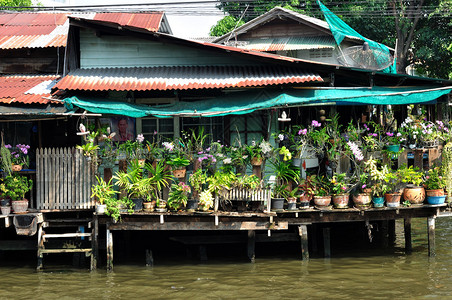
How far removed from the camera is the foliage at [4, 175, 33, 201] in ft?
40.7

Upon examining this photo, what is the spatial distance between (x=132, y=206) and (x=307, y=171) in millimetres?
4432

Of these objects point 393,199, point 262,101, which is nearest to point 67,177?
point 262,101

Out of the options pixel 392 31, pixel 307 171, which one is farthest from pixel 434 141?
pixel 392 31

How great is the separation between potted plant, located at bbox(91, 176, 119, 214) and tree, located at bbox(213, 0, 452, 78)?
20.0 meters

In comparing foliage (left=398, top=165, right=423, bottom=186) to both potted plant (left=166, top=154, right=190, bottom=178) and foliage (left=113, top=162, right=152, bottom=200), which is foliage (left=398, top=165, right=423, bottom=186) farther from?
foliage (left=113, top=162, right=152, bottom=200)

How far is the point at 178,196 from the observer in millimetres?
12469

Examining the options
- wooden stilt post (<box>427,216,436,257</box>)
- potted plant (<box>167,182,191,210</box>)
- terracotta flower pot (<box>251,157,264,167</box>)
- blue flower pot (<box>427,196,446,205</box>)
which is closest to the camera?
potted plant (<box>167,182,191,210</box>)

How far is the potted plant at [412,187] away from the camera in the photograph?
41.5 feet

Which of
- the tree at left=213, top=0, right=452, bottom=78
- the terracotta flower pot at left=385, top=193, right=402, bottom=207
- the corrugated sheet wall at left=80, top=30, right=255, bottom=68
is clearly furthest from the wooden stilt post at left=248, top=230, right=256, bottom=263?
the tree at left=213, top=0, right=452, bottom=78

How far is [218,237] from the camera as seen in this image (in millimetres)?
13438

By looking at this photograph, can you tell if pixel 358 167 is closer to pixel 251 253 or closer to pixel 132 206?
pixel 251 253

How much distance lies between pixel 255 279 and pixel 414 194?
4.11m

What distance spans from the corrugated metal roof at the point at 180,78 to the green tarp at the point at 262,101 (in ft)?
1.08

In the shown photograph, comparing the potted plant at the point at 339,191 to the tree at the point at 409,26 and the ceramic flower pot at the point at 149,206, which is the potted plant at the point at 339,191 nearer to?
the ceramic flower pot at the point at 149,206
